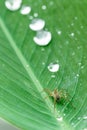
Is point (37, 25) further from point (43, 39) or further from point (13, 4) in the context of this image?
point (13, 4)

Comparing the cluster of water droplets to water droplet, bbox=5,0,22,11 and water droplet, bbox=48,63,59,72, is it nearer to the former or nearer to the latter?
water droplet, bbox=5,0,22,11

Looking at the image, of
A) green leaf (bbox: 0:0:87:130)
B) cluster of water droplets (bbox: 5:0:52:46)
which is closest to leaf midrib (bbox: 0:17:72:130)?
green leaf (bbox: 0:0:87:130)

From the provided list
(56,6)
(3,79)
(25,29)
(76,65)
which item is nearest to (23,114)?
(3,79)

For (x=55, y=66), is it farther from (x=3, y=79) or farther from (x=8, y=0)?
(x=8, y=0)

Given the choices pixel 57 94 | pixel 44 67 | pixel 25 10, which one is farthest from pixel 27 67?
pixel 25 10

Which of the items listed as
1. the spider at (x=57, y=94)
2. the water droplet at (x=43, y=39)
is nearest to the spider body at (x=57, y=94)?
the spider at (x=57, y=94)

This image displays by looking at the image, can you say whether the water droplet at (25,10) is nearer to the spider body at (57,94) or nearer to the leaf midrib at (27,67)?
the leaf midrib at (27,67)
